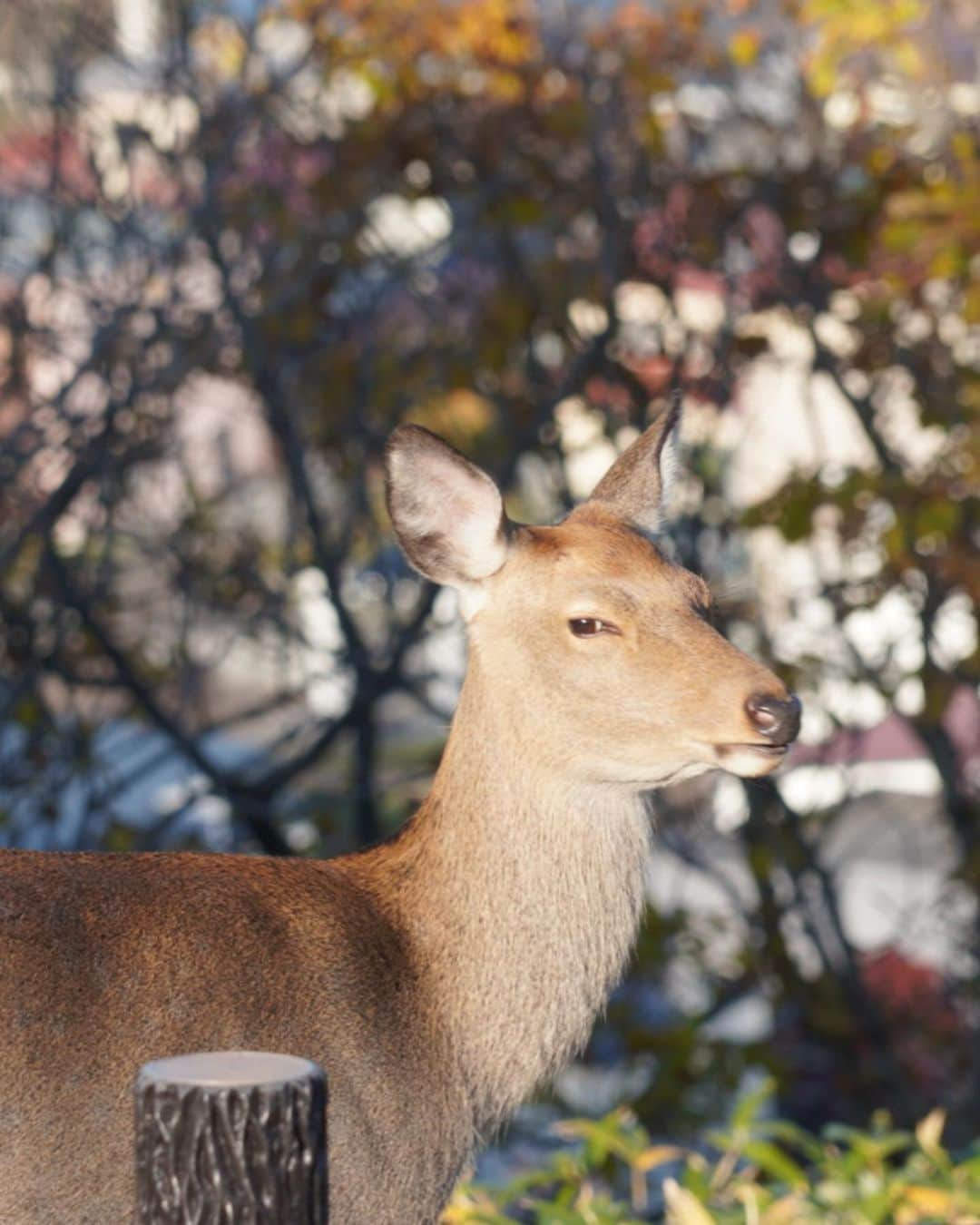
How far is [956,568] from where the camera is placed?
23.5ft

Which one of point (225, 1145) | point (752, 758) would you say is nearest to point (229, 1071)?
point (225, 1145)

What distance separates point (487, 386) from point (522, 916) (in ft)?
14.3

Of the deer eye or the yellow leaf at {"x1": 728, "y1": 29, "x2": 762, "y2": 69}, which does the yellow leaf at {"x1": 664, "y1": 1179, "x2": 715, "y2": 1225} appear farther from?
the yellow leaf at {"x1": 728, "y1": 29, "x2": 762, "y2": 69}

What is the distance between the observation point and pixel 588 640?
4059mm

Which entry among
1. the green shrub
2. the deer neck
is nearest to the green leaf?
the green shrub

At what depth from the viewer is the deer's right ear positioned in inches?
164

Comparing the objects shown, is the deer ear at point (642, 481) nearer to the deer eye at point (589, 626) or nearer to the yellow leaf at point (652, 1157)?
the deer eye at point (589, 626)

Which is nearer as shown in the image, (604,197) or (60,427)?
(60,427)

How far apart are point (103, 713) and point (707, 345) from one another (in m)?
2.74

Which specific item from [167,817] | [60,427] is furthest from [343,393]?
[167,817]

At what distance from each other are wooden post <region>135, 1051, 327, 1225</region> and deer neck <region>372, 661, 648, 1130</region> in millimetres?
1428

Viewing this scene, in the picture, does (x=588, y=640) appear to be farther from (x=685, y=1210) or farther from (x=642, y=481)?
(x=685, y=1210)

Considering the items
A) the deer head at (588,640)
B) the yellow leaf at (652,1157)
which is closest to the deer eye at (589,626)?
the deer head at (588,640)

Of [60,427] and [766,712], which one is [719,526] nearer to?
[60,427]
